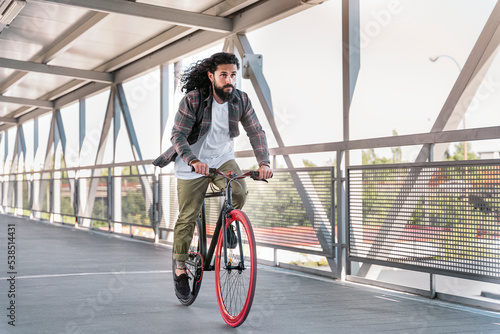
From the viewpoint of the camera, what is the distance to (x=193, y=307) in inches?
167

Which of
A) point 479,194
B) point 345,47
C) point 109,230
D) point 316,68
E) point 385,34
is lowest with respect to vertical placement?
point 109,230

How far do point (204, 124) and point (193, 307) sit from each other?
1.22 m

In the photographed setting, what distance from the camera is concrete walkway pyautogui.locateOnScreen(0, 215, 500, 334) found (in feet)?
12.0

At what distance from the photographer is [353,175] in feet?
19.0

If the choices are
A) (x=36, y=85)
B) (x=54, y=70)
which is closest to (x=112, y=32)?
(x=54, y=70)

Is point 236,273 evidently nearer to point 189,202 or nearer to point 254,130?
point 189,202

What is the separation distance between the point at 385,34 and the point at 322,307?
197 feet

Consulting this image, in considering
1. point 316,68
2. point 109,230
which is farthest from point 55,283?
point 316,68

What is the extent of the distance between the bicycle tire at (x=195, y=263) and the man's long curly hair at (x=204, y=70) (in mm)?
858

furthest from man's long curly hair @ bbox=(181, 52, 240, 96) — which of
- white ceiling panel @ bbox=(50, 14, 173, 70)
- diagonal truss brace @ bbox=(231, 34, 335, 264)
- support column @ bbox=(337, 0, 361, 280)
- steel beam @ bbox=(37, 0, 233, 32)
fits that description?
white ceiling panel @ bbox=(50, 14, 173, 70)

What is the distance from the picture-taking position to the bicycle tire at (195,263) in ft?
13.4

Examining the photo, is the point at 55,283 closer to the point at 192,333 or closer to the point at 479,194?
the point at 192,333

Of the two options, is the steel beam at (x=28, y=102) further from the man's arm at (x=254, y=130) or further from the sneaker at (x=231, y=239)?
the sneaker at (x=231, y=239)

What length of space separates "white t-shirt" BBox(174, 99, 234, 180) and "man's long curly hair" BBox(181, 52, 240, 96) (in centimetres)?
13
